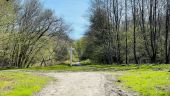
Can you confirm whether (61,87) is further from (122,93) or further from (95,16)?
(95,16)

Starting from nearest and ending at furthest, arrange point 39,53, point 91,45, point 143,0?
point 143,0, point 39,53, point 91,45

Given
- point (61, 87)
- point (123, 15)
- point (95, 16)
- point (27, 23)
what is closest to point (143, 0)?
point (123, 15)

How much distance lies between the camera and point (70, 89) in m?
18.3

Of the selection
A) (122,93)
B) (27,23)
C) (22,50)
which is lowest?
(122,93)

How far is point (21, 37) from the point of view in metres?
54.0

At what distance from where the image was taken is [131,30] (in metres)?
62.7

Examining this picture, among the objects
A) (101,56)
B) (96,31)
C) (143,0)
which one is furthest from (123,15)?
(101,56)

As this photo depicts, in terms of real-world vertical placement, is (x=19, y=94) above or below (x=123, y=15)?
below

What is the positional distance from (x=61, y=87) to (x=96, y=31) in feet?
150

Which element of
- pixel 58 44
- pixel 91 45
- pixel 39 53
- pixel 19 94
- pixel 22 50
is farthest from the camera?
pixel 91 45

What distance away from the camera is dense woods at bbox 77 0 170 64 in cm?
5225

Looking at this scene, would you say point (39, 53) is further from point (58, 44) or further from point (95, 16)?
point (95, 16)

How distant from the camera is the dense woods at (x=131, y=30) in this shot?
2057 inches

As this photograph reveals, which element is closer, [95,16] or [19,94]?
[19,94]
